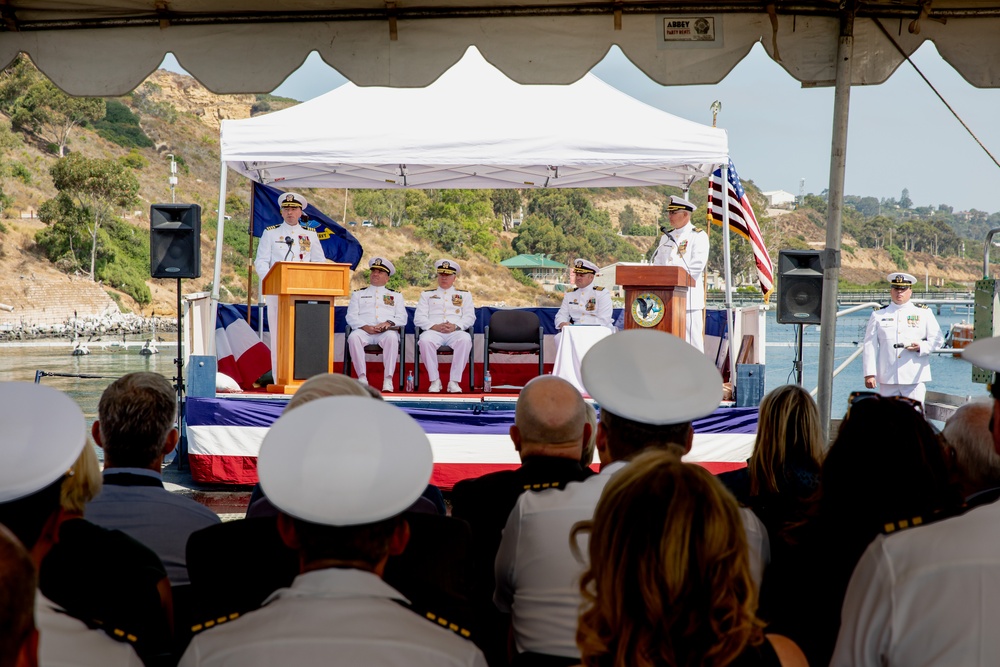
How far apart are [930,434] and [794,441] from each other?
86 centimetres

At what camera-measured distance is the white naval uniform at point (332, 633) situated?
1.31 meters

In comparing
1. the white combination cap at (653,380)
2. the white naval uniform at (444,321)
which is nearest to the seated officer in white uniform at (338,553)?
the white combination cap at (653,380)

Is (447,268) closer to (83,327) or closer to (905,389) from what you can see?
(905,389)

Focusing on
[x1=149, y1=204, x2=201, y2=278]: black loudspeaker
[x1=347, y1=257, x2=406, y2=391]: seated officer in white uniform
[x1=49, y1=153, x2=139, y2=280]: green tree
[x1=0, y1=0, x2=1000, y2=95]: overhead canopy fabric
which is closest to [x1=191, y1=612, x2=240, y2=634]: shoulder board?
[x1=0, y1=0, x2=1000, y2=95]: overhead canopy fabric

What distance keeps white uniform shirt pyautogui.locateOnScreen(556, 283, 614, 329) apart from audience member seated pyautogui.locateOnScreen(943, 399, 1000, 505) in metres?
6.74

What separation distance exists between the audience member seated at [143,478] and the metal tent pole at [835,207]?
2.97 meters

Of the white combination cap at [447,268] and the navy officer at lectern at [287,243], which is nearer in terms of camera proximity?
the white combination cap at [447,268]

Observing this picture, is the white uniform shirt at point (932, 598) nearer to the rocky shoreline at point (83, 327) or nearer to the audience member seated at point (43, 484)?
the audience member seated at point (43, 484)

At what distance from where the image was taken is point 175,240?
23.8 ft

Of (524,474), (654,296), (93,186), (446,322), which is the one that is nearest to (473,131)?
(446,322)

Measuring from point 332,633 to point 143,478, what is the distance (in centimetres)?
123

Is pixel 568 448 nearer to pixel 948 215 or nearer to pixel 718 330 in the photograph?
pixel 718 330

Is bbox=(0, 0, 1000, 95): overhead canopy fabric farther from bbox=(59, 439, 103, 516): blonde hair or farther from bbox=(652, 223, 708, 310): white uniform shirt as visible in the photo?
bbox=(652, 223, 708, 310): white uniform shirt

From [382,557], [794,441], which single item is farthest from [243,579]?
[794,441]
